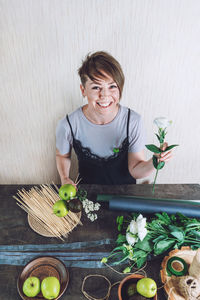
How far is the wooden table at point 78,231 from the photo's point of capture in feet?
3.03

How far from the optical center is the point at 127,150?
56.1 inches

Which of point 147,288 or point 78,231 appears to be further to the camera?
point 78,231

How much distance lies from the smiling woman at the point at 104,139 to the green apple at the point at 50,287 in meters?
0.57

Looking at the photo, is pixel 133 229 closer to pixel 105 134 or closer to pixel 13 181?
pixel 105 134

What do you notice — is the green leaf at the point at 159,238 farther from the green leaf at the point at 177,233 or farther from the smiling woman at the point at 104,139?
the smiling woman at the point at 104,139

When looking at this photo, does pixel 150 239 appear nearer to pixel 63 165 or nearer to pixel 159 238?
pixel 159 238

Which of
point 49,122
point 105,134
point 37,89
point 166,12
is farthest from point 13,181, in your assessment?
point 166,12

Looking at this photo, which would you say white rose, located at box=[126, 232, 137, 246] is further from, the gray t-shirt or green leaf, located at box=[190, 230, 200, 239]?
the gray t-shirt

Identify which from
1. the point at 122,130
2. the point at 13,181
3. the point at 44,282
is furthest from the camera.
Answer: the point at 13,181

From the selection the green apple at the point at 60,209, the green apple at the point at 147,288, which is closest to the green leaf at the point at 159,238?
the green apple at the point at 147,288

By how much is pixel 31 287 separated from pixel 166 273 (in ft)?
1.80

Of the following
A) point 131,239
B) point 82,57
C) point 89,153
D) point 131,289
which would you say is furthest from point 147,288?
point 82,57

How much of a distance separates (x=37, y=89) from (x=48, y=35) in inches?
13.2

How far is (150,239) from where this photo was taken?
1.02 m
